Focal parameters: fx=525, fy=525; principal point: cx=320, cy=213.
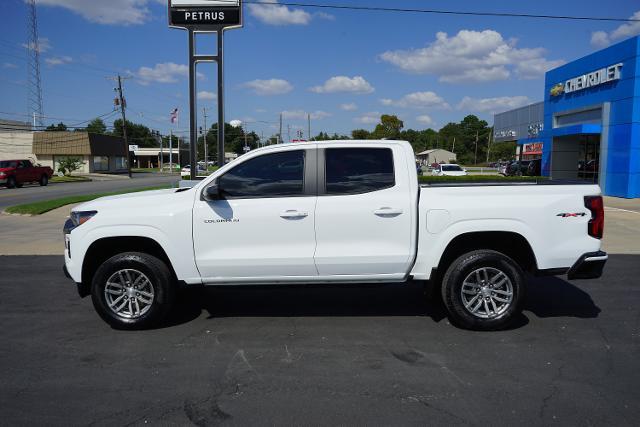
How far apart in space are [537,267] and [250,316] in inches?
122

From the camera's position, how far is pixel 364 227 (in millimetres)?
5145

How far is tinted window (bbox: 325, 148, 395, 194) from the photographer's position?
5.28 meters

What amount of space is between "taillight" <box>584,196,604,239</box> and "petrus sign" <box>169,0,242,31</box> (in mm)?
9928

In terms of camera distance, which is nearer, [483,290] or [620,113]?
[483,290]

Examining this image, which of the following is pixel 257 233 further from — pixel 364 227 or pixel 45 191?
pixel 45 191

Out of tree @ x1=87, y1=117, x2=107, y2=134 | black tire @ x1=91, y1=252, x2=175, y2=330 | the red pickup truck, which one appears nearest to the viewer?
black tire @ x1=91, y1=252, x2=175, y2=330

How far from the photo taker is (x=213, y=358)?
4656 millimetres

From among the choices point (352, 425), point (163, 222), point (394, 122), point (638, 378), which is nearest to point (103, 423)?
point (352, 425)

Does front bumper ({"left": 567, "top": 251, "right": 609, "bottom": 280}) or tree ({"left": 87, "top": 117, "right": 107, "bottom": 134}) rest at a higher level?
tree ({"left": 87, "top": 117, "right": 107, "bottom": 134})

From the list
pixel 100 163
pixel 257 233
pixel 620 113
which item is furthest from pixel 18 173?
pixel 100 163

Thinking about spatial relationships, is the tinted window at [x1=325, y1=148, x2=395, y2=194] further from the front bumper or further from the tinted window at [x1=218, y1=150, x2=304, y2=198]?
the front bumper

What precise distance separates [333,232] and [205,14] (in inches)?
383

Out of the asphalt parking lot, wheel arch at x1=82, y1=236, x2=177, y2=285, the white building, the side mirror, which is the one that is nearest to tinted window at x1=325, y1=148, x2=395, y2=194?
the side mirror

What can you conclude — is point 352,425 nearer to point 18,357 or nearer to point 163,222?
point 163,222
